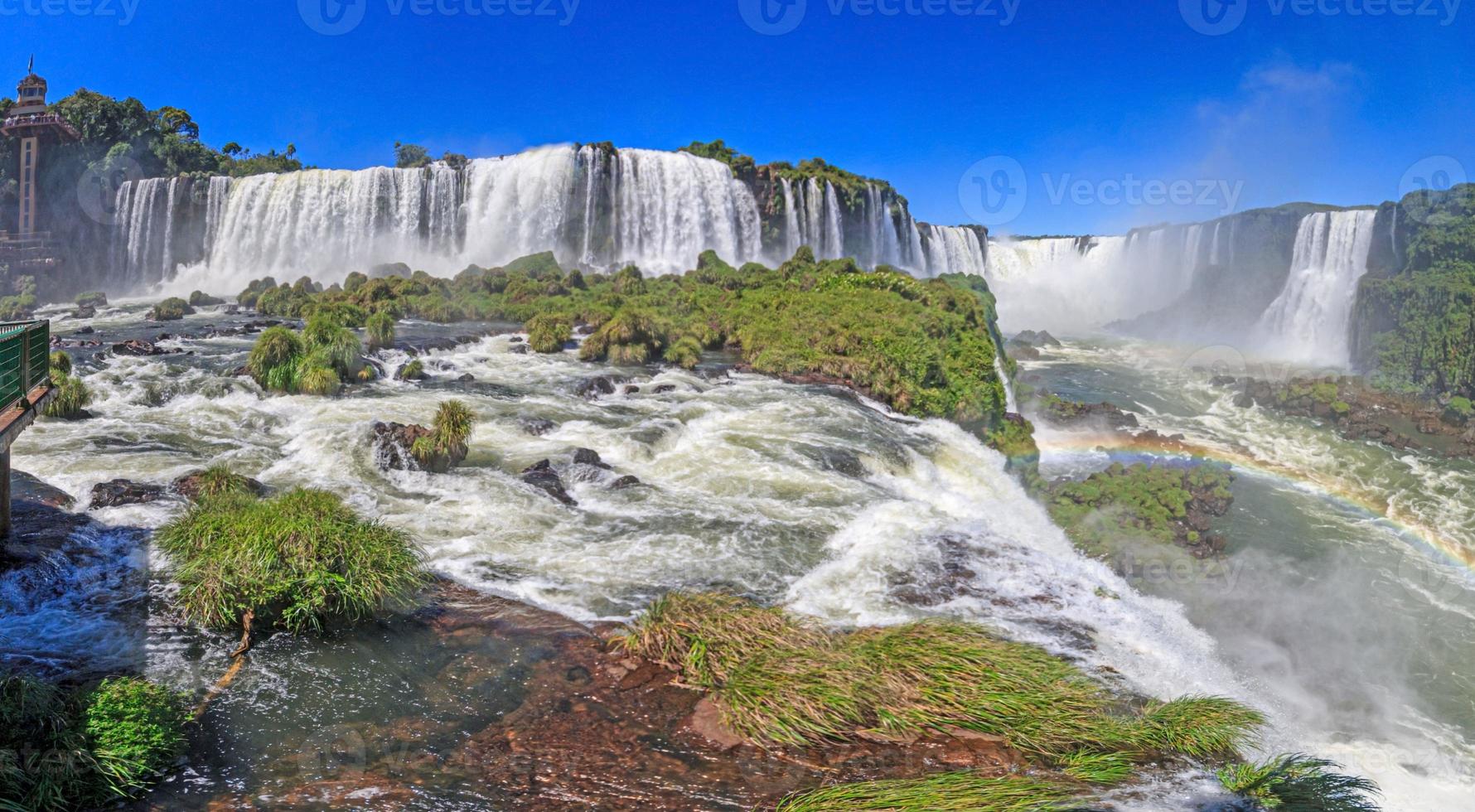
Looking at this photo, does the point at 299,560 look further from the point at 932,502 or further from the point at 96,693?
the point at 932,502

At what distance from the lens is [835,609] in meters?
8.55

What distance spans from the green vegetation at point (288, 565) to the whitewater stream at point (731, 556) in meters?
0.28

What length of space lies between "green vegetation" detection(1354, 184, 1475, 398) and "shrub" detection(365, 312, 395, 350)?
117ft

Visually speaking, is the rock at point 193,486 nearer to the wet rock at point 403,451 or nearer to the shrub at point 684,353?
the wet rock at point 403,451

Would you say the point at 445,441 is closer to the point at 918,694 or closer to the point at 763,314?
the point at 918,694

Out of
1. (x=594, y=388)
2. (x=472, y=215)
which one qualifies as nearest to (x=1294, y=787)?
(x=594, y=388)

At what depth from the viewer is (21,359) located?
7555 millimetres

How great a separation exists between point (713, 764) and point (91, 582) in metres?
6.57

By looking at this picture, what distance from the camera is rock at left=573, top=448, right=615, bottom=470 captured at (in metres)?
12.7

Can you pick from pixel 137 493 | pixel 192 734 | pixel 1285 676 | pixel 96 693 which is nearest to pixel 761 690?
pixel 192 734

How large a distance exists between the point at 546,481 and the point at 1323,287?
44505mm

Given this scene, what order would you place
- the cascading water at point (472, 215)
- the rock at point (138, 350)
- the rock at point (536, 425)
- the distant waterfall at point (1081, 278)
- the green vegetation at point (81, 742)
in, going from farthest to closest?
1. the distant waterfall at point (1081, 278)
2. the cascading water at point (472, 215)
3. the rock at point (138, 350)
4. the rock at point (536, 425)
5. the green vegetation at point (81, 742)

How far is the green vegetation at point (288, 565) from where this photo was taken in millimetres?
6961

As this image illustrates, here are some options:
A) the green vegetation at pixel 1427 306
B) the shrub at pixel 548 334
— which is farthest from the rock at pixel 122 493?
the green vegetation at pixel 1427 306
